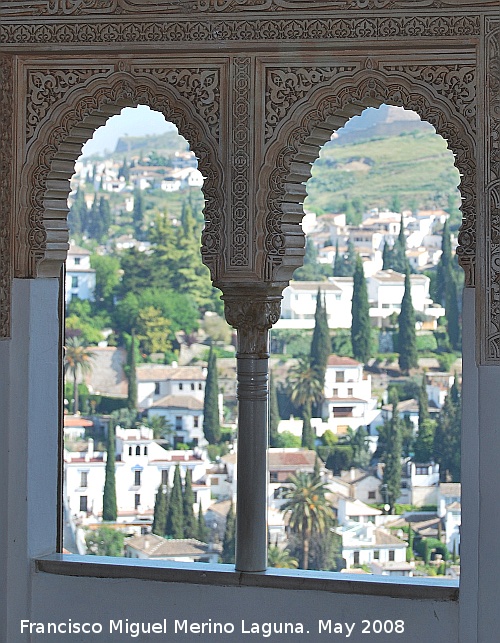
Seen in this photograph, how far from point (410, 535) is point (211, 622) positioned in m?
16.2

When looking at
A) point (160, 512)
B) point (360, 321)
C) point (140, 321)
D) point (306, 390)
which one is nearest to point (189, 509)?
point (160, 512)

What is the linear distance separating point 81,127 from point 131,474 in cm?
1572

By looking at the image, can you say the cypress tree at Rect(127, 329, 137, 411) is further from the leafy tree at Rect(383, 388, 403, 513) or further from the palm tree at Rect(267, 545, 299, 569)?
the leafy tree at Rect(383, 388, 403, 513)

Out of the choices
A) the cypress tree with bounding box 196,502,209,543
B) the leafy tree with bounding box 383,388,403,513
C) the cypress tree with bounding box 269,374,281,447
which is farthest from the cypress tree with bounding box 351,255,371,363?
the cypress tree with bounding box 196,502,209,543

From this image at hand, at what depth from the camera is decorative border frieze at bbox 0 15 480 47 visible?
420 cm

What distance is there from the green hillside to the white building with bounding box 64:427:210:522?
545 centimetres

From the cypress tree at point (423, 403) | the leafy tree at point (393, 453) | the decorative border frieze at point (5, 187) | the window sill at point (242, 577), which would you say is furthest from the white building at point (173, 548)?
the decorative border frieze at point (5, 187)

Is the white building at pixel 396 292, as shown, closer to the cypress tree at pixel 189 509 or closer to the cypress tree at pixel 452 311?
the cypress tree at pixel 452 311

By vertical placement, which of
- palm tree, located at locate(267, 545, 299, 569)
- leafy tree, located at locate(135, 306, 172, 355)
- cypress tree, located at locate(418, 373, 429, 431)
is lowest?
palm tree, located at locate(267, 545, 299, 569)

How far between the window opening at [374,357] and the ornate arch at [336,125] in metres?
15.5

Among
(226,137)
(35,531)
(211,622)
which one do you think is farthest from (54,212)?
(211,622)

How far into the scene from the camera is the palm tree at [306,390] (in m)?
20.9

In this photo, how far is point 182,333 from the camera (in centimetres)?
2286

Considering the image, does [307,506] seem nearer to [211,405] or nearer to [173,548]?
[211,405]
